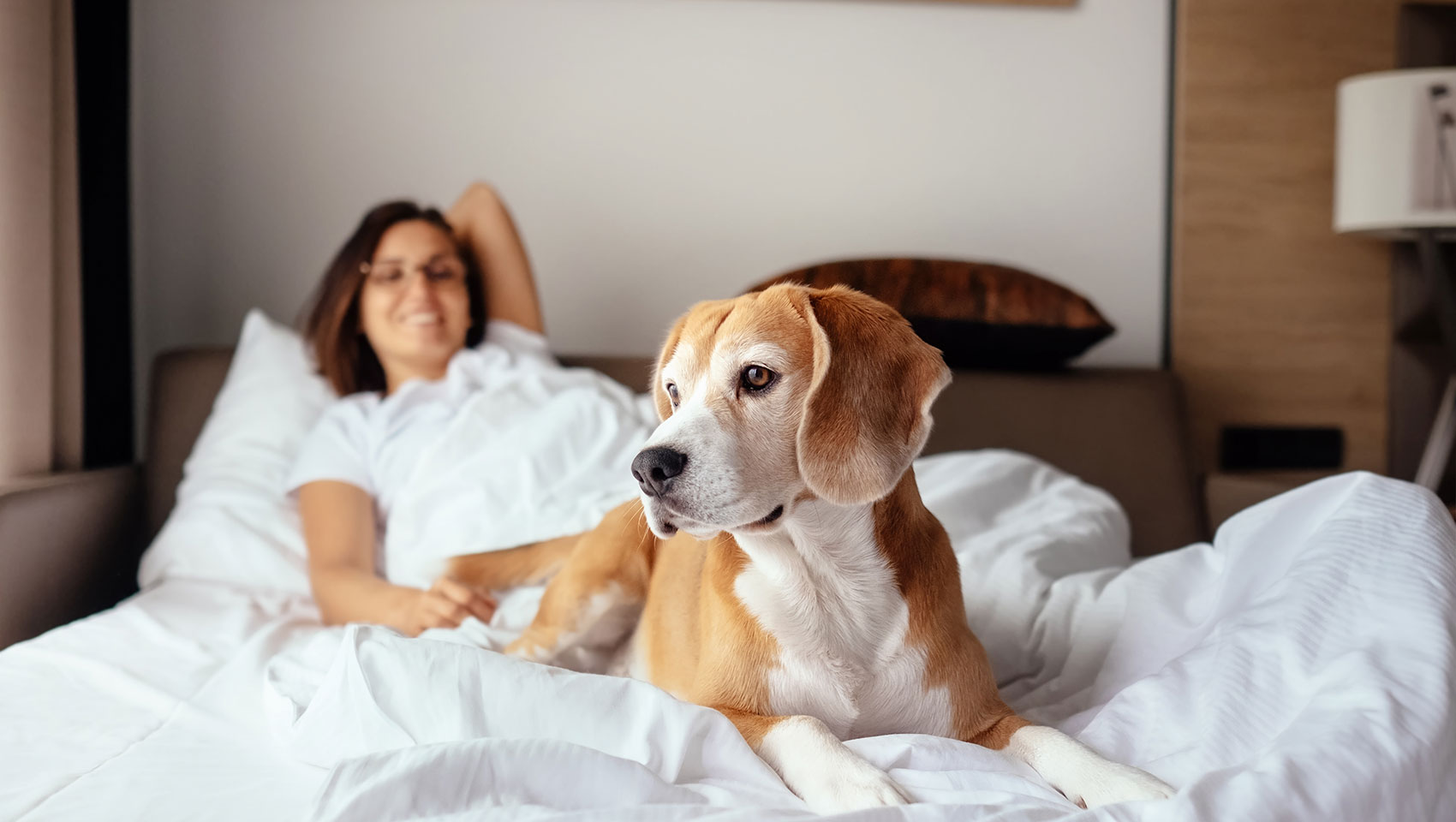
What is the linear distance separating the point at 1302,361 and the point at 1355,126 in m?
0.68

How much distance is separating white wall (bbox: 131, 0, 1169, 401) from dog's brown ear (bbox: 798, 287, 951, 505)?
65.6 inches

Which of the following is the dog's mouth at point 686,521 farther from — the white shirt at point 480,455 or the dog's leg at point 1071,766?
the white shirt at point 480,455

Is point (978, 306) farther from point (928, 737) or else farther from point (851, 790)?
point (851, 790)

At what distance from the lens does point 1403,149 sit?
227 centimetres

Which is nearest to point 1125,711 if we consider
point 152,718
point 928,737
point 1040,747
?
point 1040,747

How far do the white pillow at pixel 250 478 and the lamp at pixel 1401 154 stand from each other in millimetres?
2405

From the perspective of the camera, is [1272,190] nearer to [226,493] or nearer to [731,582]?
[731,582]

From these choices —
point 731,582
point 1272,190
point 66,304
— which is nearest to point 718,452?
point 731,582

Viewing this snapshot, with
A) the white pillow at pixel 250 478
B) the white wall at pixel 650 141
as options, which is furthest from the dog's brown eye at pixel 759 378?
the white wall at pixel 650 141

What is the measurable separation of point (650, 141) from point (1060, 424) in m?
1.25

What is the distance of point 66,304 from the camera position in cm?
192

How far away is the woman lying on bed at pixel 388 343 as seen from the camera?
176cm

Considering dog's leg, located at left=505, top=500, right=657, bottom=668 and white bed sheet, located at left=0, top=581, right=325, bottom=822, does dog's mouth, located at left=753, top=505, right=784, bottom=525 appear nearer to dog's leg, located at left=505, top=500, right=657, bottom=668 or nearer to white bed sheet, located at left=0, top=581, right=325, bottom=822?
dog's leg, located at left=505, top=500, right=657, bottom=668

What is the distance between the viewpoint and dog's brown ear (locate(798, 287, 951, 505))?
91 centimetres
